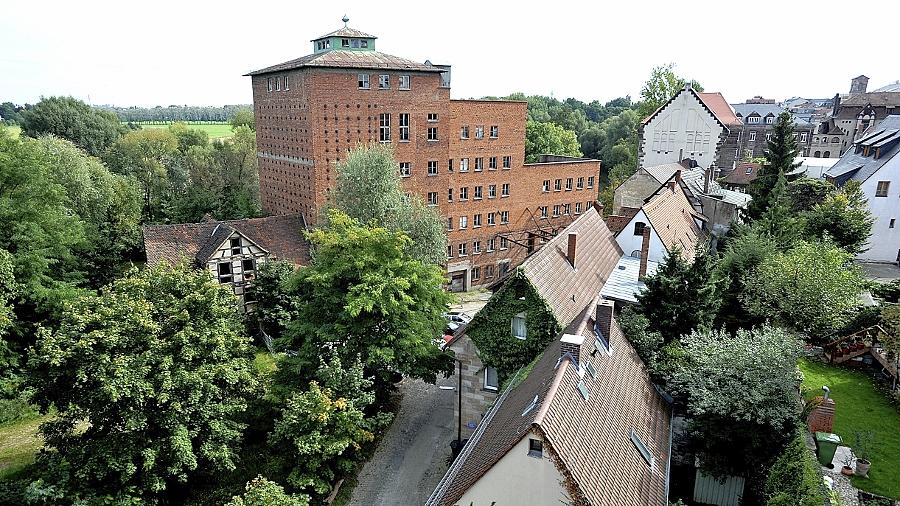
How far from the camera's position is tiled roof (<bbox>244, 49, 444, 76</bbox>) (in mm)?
32969

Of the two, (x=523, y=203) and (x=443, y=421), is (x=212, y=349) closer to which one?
(x=443, y=421)

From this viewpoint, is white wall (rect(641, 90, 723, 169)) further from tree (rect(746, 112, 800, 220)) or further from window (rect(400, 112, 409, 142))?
window (rect(400, 112, 409, 142))

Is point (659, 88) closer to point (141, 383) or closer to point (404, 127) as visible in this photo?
point (404, 127)

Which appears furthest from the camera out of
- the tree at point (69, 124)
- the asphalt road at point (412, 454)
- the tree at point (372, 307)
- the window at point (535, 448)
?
the tree at point (69, 124)

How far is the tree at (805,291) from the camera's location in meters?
21.9

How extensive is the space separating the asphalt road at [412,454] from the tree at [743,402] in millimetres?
10030

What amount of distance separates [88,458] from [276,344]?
748cm

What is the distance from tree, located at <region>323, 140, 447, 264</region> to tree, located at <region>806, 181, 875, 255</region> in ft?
77.2

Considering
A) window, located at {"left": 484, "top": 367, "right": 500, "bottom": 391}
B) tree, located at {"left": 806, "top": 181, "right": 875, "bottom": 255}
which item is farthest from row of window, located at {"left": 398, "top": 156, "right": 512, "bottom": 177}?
tree, located at {"left": 806, "top": 181, "right": 875, "bottom": 255}

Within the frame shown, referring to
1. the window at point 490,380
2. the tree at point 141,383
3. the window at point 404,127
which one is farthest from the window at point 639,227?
the tree at point 141,383

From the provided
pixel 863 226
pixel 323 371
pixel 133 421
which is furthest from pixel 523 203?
pixel 133 421

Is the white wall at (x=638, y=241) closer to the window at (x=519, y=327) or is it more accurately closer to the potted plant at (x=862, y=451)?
the window at (x=519, y=327)

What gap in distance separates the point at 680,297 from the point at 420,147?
71.2 ft

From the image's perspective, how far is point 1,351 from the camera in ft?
83.2
